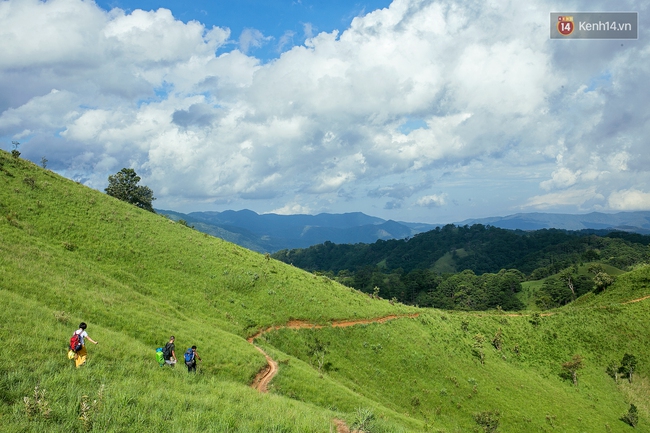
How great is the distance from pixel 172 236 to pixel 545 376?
48.7m

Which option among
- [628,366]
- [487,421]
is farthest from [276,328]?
[628,366]

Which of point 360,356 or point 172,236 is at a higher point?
point 172,236

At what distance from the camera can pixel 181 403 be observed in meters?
10.6

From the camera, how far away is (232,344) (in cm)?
2270

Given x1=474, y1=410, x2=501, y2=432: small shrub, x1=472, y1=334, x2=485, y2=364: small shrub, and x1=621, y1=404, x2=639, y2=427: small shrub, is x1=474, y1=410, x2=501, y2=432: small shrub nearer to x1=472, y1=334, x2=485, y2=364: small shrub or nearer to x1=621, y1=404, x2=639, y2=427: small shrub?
x1=472, y1=334, x2=485, y2=364: small shrub

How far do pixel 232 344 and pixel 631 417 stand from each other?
42.2 meters

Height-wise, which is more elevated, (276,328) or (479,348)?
(276,328)

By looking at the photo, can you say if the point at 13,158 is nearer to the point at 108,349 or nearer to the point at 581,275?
the point at 108,349

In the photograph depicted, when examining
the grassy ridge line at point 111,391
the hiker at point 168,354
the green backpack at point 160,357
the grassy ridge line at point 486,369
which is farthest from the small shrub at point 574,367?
the green backpack at point 160,357

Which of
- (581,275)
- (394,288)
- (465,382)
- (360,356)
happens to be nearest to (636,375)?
(465,382)

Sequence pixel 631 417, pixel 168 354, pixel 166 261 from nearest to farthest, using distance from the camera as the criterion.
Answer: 1. pixel 168 354
2. pixel 166 261
3. pixel 631 417

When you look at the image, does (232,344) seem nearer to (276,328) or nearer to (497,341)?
(276,328)

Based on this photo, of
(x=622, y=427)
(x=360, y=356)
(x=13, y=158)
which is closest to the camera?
(x=360, y=356)

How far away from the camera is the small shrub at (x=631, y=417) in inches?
1367
